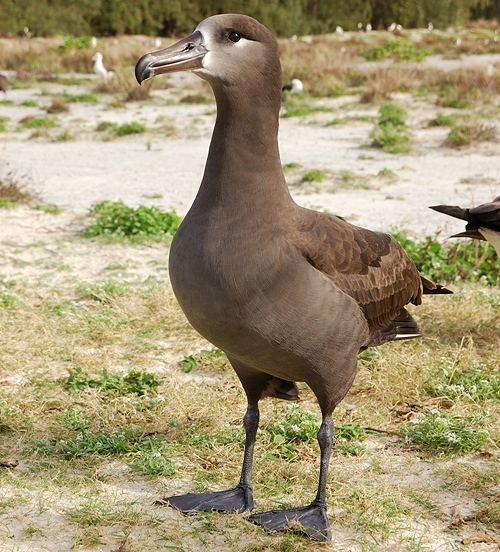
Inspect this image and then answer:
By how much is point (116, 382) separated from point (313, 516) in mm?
1680

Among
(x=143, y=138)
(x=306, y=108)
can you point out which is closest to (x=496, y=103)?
(x=306, y=108)

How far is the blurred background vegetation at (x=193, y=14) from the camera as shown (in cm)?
3481

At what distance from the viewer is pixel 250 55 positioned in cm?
299

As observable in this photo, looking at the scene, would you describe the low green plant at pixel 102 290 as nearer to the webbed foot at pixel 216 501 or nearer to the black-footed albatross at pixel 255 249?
the webbed foot at pixel 216 501

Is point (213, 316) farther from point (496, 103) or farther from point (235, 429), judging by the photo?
point (496, 103)

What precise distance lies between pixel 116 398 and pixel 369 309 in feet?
5.65

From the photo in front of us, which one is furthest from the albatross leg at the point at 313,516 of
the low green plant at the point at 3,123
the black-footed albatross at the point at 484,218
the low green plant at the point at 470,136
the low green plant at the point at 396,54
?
the low green plant at the point at 396,54

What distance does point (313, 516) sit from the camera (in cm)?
344

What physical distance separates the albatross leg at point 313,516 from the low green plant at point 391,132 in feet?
28.9

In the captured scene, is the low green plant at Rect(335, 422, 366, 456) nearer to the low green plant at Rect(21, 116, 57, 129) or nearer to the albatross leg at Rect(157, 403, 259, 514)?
the albatross leg at Rect(157, 403, 259, 514)

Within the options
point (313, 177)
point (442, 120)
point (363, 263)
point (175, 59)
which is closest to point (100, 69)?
point (442, 120)

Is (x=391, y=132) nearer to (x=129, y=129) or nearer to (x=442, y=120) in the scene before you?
(x=442, y=120)

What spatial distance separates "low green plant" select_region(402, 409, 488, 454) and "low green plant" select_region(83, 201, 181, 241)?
3788mm

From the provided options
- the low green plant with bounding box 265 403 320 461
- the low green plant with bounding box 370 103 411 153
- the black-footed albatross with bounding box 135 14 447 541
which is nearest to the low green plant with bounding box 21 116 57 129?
the low green plant with bounding box 370 103 411 153
